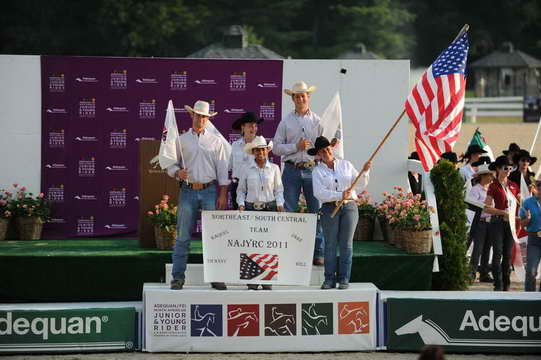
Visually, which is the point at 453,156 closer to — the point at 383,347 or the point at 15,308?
the point at 383,347

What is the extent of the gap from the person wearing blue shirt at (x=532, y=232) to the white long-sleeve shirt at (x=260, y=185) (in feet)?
9.46

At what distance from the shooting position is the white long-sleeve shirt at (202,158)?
11.6m

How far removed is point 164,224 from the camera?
13.1 metres

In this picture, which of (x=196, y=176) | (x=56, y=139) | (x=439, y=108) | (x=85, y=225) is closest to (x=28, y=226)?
(x=85, y=225)

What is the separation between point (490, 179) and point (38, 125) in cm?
579

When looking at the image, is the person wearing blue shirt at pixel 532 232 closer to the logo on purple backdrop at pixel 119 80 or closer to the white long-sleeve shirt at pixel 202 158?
the white long-sleeve shirt at pixel 202 158

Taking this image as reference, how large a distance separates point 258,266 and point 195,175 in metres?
1.13

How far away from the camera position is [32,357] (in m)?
11.1

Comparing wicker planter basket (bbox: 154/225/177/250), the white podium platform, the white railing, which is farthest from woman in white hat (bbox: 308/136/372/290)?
the white railing

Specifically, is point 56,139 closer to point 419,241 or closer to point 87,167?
point 87,167

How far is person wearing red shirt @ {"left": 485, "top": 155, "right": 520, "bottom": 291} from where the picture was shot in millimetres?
13734

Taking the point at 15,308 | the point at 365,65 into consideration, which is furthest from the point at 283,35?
the point at 15,308

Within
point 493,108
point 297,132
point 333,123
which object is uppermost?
point 493,108

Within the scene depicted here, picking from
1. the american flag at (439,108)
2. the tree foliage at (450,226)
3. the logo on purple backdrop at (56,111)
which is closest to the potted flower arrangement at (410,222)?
the tree foliage at (450,226)
